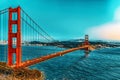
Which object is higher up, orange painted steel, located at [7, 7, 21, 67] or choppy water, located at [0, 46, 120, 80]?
orange painted steel, located at [7, 7, 21, 67]

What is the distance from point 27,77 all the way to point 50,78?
1291 centimetres

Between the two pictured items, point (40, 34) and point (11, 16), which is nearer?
point (11, 16)

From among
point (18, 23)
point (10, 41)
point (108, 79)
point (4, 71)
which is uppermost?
point (18, 23)

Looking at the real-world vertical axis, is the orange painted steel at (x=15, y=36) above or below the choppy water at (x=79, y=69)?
above

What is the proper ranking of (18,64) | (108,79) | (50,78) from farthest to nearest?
(108,79)
(50,78)
(18,64)

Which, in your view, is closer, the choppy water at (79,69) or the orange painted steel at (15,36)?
the orange painted steel at (15,36)

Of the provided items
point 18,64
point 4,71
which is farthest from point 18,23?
point 4,71

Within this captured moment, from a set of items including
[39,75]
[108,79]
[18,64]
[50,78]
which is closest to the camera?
[39,75]

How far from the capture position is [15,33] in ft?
113

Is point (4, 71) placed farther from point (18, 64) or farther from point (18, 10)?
point (18, 10)

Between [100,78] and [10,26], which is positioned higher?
[10,26]

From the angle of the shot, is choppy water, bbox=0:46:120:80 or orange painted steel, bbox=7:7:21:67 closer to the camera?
orange painted steel, bbox=7:7:21:67

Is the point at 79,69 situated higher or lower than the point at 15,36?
lower

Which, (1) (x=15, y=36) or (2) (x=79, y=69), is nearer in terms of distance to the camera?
(1) (x=15, y=36)
